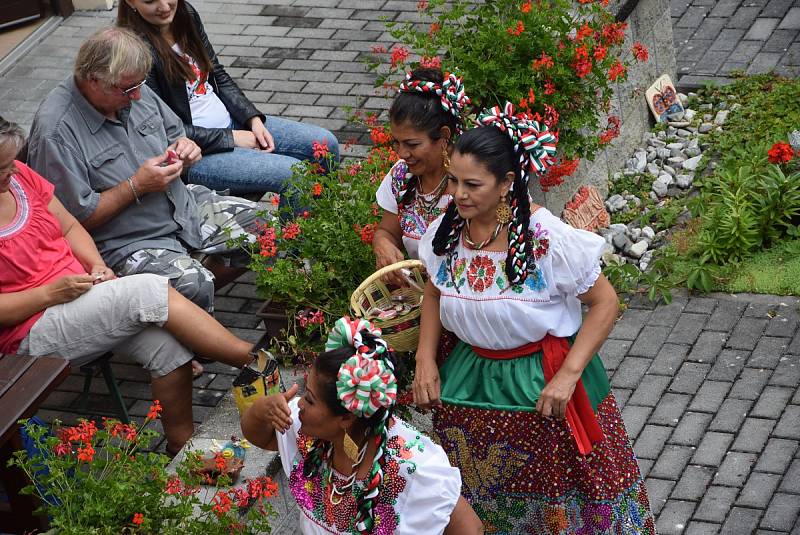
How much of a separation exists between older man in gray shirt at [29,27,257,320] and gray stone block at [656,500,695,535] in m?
2.08

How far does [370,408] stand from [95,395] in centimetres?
265

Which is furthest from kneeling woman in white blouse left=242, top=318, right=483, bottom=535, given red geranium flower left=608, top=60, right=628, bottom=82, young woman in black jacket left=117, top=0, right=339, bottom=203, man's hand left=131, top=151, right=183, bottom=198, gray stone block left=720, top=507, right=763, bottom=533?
red geranium flower left=608, top=60, right=628, bottom=82

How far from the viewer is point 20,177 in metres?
4.38

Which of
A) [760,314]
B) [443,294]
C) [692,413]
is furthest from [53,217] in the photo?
[760,314]

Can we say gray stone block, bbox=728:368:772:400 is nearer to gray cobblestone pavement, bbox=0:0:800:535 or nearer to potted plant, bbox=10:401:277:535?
gray cobblestone pavement, bbox=0:0:800:535

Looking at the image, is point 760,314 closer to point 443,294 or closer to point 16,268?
point 443,294

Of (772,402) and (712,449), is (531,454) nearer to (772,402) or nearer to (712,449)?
(712,449)

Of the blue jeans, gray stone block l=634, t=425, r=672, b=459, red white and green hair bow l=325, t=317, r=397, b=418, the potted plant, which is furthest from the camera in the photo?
the blue jeans

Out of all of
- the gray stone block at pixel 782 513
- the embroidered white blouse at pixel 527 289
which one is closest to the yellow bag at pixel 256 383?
the embroidered white blouse at pixel 527 289

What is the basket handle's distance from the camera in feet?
13.2

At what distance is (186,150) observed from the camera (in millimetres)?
4953

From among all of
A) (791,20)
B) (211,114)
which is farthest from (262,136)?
(791,20)

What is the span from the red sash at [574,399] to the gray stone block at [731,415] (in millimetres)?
1381

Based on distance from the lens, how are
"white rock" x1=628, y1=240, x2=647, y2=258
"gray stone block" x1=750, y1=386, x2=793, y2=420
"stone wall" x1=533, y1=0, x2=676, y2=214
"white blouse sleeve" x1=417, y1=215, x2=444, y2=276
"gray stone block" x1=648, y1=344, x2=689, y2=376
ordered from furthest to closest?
"stone wall" x1=533, y1=0, x2=676, y2=214 < "white rock" x1=628, y1=240, x2=647, y2=258 < "gray stone block" x1=648, y1=344, x2=689, y2=376 < "gray stone block" x1=750, y1=386, x2=793, y2=420 < "white blouse sleeve" x1=417, y1=215, x2=444, y2=276
